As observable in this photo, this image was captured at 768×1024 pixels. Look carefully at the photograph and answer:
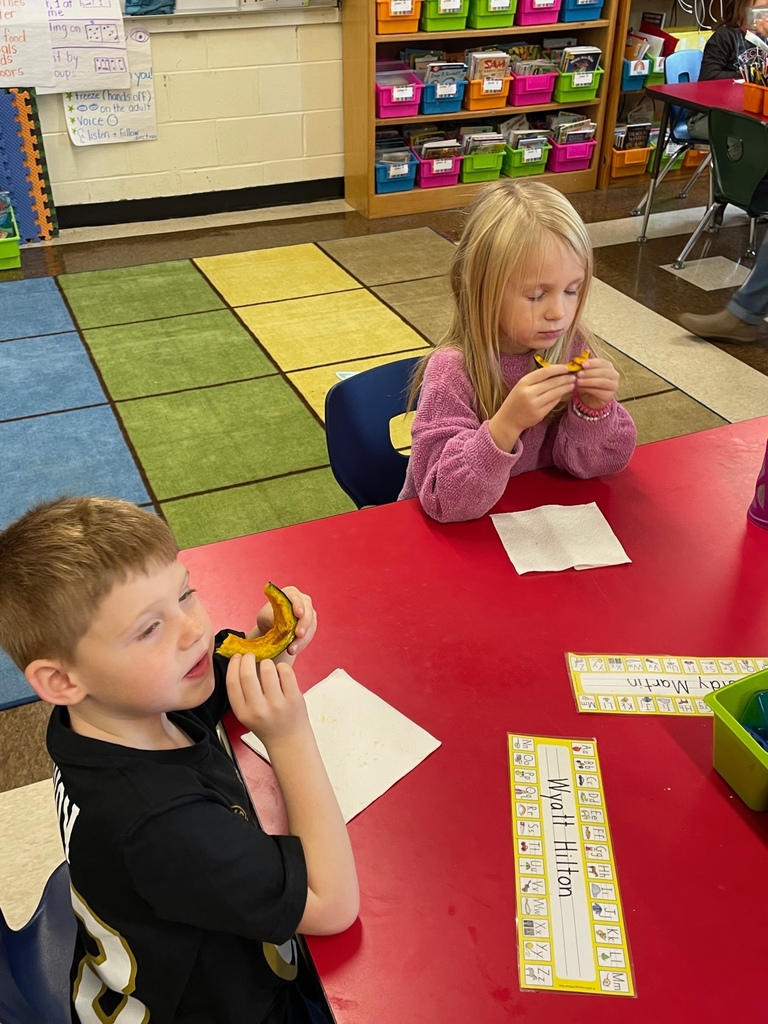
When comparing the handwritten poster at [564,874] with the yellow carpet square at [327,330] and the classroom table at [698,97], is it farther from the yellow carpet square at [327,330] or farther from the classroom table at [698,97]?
the classroom table at [698,97]

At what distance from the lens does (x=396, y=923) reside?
2.98 ft

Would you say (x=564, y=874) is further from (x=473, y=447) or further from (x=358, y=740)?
(x=473, y=447)

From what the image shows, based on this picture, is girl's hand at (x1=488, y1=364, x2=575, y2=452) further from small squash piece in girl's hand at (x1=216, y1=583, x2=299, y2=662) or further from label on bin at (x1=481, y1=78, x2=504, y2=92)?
label on bin at (x1=481, y1=78, x2=504, y2=92)

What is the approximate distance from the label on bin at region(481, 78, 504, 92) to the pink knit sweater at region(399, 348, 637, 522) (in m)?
4.06

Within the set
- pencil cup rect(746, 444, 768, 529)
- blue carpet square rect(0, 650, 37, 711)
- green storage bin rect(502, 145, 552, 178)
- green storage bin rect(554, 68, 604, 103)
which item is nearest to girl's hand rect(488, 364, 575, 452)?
pencil cup rect(746, 444, 768, 529)

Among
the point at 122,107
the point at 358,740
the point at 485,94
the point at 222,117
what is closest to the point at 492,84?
the point at 485,94

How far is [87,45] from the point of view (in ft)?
14.9

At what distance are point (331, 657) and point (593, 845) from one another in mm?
403

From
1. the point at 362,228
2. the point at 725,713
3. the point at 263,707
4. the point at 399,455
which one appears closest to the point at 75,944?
the point at 263,707

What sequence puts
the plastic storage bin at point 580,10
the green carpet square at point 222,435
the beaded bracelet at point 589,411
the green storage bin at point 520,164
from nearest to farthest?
the beaded bracelet at point 589,411, the green carpet square at point 222,435, the plastic storage bin at point 580,10, the green storage bin at point 520,164

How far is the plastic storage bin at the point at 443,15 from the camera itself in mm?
4875

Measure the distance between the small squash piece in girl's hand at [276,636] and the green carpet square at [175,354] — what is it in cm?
258

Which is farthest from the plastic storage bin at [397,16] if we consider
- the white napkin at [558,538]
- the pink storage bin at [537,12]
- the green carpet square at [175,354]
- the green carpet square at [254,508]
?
the white napkin at [558,538]

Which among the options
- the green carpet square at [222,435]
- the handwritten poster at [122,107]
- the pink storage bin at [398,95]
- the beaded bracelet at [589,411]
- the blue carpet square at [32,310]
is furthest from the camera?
the pink storage bin at [398,95]
